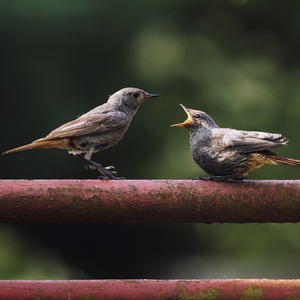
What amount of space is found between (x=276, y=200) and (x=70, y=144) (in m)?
1.45

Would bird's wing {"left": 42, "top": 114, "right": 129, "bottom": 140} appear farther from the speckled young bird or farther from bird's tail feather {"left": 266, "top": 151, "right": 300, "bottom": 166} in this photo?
bird's tail feather {"left": 266, "top": 151, "right": 300, "bottom": 166}

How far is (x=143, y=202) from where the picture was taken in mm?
1343

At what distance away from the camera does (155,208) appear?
4.40 ft

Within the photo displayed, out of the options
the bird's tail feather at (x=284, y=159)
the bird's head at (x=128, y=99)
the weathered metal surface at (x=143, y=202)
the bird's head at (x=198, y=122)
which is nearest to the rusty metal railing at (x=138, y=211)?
the weathered metal surface at (x=143, y=202)

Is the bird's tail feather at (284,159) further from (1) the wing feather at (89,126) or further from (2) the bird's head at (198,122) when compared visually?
(1) the wing feather at (89,126)

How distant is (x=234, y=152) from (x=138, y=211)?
0.89 meters

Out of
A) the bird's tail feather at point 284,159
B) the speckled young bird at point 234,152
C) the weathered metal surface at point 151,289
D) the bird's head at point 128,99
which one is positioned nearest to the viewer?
the weathered metal surface at point 151,289

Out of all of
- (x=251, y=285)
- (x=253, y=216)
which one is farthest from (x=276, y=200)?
(x=251, y=285)

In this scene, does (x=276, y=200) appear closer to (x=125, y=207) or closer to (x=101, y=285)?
(x=125, y=207)

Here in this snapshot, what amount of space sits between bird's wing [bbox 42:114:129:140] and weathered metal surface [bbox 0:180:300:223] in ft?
3.52

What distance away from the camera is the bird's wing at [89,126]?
2.42 metres

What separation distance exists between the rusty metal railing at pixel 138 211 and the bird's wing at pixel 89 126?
1.06 m

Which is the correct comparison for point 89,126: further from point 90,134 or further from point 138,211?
point 138,211

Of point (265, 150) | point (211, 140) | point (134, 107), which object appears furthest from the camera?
point (134, 107)
